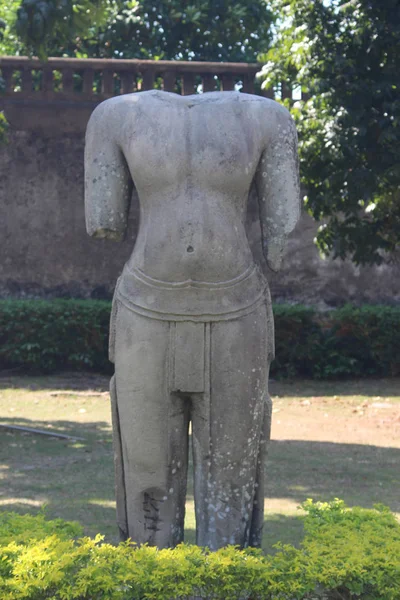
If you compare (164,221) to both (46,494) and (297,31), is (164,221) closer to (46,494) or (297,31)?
(46,494)

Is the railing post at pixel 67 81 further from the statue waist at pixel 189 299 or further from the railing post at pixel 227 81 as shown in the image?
the statue waist at pixel 189 299

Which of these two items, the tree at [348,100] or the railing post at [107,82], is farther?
the railing post at [107,82]

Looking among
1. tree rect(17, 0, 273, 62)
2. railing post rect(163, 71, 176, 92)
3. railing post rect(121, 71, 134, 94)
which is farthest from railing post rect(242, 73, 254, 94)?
tree rect(17, 0, 273, 62)

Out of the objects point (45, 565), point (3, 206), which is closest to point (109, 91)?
point (3, 206)

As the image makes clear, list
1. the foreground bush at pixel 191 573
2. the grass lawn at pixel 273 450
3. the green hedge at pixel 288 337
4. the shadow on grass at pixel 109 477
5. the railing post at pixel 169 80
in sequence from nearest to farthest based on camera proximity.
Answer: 1. the foreground bush at pixel 191 573
2. the shadow on grass at pixel 109 477
3. the grass lawn at pixel 273 450
4. the green hedge at pixel 288 337
5. the railing post at pixel 169 80

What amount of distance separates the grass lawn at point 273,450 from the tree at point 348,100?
2143 mm

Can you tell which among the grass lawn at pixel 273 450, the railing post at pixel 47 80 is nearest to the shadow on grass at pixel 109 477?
the grass lawn at pixel 273 450

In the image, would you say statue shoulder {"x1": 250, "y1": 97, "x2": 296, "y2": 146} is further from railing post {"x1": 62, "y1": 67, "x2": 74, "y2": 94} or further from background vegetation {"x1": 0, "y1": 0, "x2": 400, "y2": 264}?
railing post {"x1": 62, "y1": 67, "x2": 74, "y2": 94}

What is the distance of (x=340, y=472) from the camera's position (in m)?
7.18

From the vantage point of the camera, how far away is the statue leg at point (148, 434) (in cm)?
358

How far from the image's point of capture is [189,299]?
3.55 m

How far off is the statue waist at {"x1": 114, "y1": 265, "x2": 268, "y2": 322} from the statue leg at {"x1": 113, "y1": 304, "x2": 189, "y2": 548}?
49 millimetres

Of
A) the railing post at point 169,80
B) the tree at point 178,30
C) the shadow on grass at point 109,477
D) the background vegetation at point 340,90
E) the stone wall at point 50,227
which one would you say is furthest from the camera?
the tree at point 178,30

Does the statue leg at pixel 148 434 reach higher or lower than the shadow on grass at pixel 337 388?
higher
